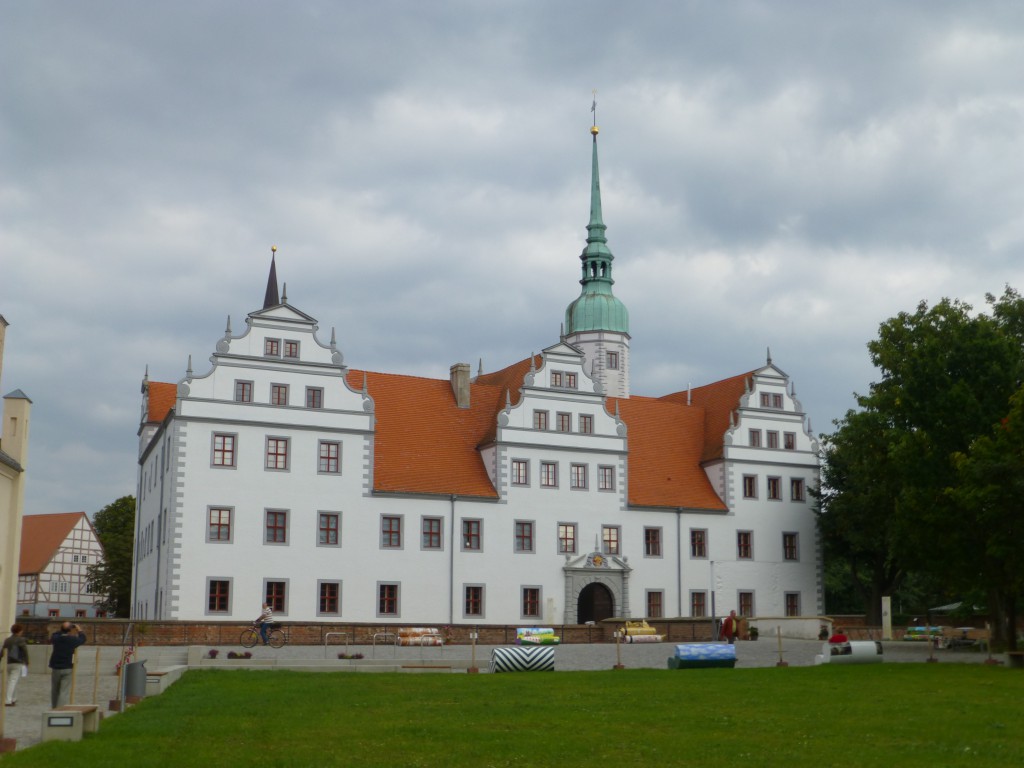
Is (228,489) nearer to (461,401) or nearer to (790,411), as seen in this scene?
(461,401)

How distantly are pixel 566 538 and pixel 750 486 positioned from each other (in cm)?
1088

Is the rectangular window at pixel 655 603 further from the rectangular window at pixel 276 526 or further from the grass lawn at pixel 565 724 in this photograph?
the grass lawn at pixel 565 724

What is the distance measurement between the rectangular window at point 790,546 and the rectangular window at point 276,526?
82.9 feet

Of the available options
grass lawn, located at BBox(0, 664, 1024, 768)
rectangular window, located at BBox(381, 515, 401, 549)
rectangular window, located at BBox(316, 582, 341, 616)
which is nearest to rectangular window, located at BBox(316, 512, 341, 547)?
rectangular window, located at BBox(316, 582, 341, 616)

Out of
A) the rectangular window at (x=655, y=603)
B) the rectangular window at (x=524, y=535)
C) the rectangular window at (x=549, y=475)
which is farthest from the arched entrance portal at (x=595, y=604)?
the rectangular window at (x=549, y=475)

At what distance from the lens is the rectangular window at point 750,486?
61.6 metres

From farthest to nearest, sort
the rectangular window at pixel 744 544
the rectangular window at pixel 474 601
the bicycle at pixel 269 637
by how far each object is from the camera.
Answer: the rectangular window at pixel 744 544 → the rectangular window at pixel 474 601 → the bicycle at pixel 269 637

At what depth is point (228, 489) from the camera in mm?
49719

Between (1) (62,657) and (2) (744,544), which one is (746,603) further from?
(1) (62,657)

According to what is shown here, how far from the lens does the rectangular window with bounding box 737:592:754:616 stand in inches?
2357

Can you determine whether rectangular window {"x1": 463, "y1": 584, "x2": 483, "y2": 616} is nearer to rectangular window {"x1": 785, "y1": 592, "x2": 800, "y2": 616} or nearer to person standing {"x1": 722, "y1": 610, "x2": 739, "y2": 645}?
person standing {"x1": 722, "y1": 610, "x2": 739, "y2": 645}

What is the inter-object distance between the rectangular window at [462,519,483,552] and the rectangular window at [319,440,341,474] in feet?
20.8

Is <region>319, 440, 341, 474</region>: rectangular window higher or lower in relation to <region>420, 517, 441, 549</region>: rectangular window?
higher

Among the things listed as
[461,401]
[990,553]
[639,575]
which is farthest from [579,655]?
[461,401]
